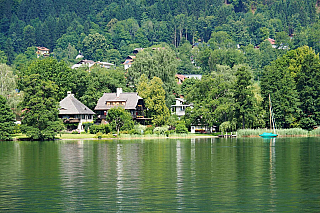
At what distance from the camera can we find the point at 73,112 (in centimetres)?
12206

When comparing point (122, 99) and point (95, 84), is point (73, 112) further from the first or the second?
point (122, 99)

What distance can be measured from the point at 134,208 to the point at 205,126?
90.7 metres

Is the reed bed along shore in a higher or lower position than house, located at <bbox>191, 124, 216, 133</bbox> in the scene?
lower

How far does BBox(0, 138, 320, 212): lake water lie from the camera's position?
32297mm

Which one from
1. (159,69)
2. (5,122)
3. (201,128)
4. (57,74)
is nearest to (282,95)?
(201,128)

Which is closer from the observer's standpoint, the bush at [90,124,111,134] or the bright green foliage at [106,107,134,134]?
the bush at [90,124,111,134]

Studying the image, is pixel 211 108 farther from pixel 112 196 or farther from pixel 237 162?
pixel 112 196

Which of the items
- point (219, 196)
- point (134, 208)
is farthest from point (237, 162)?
point (134, 208)

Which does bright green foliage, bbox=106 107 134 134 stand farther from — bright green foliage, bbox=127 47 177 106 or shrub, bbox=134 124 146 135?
bright green foliage, bbox=127 47 177 106

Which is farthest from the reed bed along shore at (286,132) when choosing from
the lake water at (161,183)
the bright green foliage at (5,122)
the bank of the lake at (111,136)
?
the lake water at (161,183)

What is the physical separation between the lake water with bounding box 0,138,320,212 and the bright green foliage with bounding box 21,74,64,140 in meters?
37.5

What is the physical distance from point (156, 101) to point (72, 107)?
64.5 ft

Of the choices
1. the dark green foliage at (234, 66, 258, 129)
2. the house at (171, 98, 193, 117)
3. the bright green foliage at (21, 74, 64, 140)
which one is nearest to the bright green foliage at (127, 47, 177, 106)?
the house at (171, 98, 193, 117)

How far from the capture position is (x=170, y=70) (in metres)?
140
